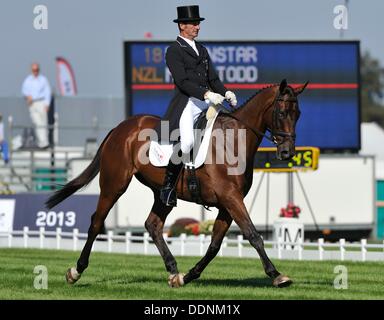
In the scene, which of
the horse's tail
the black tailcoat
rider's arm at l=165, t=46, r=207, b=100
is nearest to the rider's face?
the black tailcoat

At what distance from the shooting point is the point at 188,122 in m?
16.4

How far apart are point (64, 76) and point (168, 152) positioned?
48079 millimetres

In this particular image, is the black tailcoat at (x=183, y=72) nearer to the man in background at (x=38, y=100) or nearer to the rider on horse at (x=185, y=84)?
the rider on horse at (x=185, y=84)

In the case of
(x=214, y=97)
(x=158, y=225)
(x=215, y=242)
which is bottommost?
(x=215, y=242)

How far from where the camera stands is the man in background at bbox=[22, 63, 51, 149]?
4281 cm

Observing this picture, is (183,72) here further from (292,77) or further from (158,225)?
(292,77)

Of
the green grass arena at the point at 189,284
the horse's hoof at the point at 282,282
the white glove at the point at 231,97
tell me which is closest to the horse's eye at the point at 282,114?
→ the white glove at the point at 231,97

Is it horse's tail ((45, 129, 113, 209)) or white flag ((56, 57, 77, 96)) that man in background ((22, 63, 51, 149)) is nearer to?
white flag ((56, 57, 77, 96))

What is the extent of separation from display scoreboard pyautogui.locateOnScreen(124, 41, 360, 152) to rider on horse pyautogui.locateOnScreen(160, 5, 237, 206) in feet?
63.5

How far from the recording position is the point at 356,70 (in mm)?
37688

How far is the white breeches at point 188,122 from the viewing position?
16.3 meters

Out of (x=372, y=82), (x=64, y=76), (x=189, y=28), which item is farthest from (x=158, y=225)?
(x=372, y=82)

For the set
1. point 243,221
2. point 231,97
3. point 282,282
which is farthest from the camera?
point 231,97
